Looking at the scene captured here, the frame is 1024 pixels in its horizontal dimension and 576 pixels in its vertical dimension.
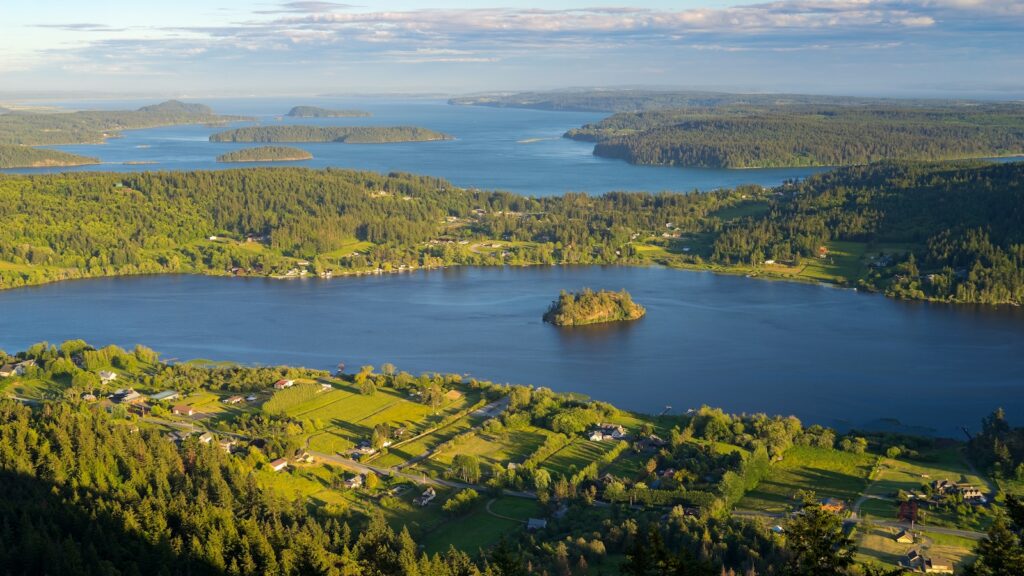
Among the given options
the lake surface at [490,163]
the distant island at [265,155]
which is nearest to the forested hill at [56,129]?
the lake surface at [490,163]

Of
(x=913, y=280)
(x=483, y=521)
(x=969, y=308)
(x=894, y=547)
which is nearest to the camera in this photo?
(x=894, y=547)

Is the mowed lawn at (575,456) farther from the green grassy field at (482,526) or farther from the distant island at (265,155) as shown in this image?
the distant island at (265,155)

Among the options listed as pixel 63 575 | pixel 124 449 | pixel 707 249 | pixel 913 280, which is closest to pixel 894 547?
pixel 63 575

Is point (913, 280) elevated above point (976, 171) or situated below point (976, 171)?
below

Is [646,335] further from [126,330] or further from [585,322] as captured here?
[126,330]

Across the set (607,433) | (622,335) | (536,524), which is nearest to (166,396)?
(607,433)

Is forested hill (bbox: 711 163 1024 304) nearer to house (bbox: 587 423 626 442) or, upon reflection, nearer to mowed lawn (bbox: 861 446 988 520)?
mowed lawn (bbox: 861 446 988 520)

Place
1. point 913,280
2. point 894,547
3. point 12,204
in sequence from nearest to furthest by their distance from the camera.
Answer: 1. point 894,547
2. point 913,280
3. point 12,204
